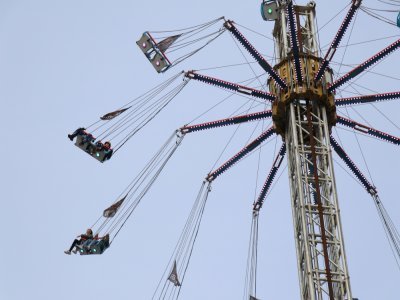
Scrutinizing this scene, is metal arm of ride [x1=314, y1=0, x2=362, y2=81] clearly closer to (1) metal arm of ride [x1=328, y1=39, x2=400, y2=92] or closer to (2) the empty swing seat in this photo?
(1) metal arm of ride [x1=328, y1=39, x2=400, y2=92]

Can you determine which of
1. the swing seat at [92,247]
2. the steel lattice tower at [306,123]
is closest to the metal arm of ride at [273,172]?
the steel lattice tower at [306,123]

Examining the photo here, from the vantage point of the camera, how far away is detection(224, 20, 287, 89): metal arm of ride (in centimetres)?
3125

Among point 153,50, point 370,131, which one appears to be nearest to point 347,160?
point 370,131

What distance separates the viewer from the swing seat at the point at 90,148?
34062 mm

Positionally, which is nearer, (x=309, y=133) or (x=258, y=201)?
(x=309, y=133)

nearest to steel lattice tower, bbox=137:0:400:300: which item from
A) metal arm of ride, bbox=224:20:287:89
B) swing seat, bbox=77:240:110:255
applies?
metal arm of ride, bbox=224:20:287:89

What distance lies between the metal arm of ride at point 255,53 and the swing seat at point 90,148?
269 inches

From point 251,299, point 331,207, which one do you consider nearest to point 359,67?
point 331,207

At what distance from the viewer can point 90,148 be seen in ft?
112

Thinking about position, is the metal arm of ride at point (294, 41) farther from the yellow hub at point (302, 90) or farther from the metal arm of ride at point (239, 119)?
the metal arm of ride at point (239, 119)

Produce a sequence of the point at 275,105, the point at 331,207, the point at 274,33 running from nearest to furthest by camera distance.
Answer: the point at 331,207 → the point at 275,105 → the point at 274,33

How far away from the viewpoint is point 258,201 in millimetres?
35594

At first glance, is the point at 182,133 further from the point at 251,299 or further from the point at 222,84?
the point at 251,299

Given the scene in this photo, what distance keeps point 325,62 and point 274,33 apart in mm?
4734
